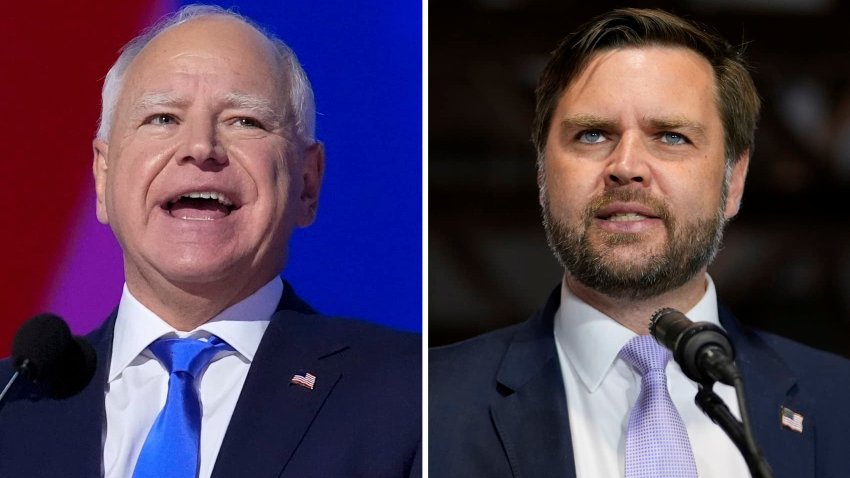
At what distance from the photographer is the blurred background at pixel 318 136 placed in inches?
122

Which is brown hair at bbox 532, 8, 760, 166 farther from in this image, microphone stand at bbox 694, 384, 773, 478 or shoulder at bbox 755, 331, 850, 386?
microphone stand at bbox 694, 384, 773, 478

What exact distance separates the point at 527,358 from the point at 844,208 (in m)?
1.04

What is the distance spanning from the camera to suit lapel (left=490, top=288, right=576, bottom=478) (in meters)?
2.96

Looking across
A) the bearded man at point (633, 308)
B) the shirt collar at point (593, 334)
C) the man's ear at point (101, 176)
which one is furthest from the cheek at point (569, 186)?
the man's ear at point (101, 176)

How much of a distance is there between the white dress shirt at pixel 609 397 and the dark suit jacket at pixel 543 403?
0.04 m

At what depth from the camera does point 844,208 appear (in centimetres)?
329

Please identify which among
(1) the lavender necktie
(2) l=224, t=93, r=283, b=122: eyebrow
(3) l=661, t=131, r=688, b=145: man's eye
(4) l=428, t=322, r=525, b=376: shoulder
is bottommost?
(1) the lavender necktie

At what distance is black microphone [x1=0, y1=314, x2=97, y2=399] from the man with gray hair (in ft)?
0.11

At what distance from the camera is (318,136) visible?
322cm

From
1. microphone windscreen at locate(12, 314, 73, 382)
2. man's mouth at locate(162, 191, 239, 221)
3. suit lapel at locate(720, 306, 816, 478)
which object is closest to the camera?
microphone windscreen at locate(12, 314, 73, 382)

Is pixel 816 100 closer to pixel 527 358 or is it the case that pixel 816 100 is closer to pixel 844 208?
pixel 844 208

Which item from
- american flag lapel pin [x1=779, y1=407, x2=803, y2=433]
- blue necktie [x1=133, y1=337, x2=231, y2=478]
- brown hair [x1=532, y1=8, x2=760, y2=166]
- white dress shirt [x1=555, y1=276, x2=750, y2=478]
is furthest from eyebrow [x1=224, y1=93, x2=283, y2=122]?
american flag lapel pin [x1=779, y1=407, x2=803, y2=433]

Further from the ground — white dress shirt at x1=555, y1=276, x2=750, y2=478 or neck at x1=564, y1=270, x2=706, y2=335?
neck at x1=564, y1=270, x2=706, y2=335

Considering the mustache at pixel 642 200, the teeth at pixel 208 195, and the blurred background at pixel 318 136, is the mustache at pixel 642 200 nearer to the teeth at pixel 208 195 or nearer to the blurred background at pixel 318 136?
the blurred background at pixel 318 136
